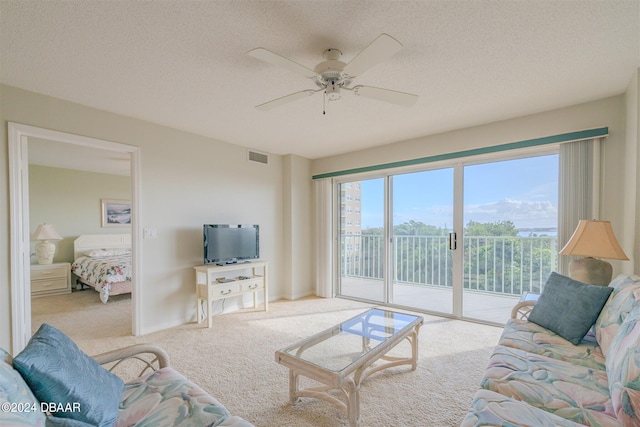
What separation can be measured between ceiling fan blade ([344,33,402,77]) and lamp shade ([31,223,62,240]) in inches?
234

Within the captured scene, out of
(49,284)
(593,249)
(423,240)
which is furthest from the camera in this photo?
(49,284)

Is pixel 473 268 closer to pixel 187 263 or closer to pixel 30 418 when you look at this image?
pixel 187 263

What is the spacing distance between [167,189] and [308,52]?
237 centimetres

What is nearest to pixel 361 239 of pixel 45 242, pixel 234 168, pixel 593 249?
pixel 234 168

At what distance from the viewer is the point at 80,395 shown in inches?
40.1

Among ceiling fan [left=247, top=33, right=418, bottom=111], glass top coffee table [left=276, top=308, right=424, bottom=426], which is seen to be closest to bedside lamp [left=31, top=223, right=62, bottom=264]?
ceiling fan [left=247, top=33, right=418, bottom=111]

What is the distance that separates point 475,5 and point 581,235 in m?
1.88

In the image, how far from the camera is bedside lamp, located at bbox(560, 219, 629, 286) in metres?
2.05

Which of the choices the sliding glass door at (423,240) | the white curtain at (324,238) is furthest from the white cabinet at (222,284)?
the sliding glass door at (423,240)

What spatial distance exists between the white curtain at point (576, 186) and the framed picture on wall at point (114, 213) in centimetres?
745

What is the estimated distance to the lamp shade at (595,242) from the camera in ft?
6.65

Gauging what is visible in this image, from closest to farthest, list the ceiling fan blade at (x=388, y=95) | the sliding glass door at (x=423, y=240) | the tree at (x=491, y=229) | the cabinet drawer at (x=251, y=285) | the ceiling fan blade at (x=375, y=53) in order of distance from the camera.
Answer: the ceiling fan blade at (x=375, y=53) < the ceiling fan blade at (x=388, y=95) < the tree at (x=491, y=229) < the cabinet drawer at (x=251, y=285) < the sliding glass door at (x=423, y=240)

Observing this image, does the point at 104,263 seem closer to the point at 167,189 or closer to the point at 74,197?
the point at 74,197

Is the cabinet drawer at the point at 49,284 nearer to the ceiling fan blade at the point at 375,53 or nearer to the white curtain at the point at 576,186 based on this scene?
the ceiling fan blade at the point at 375,53
